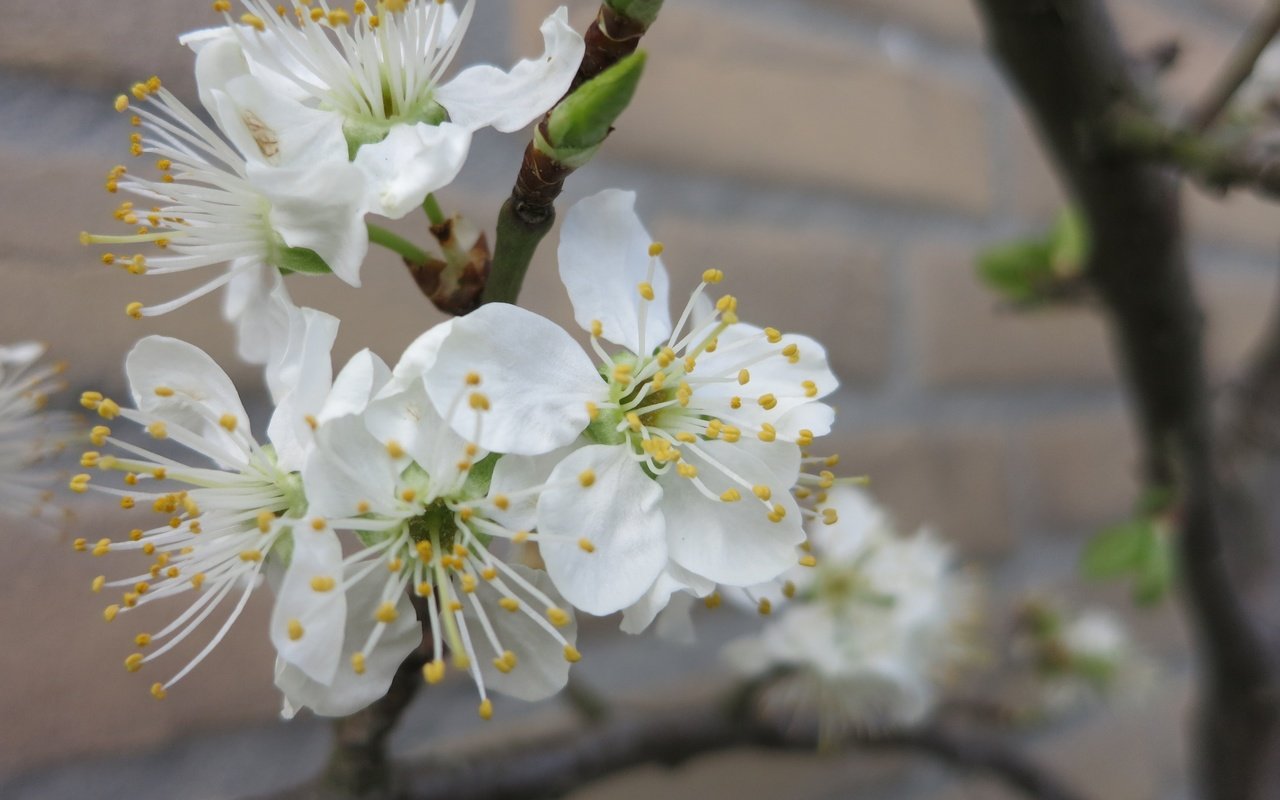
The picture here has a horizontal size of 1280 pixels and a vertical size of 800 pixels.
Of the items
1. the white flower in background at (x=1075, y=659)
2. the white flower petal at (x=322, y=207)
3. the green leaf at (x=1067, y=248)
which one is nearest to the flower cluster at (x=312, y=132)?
the white flower petal at (x=322, y=207)

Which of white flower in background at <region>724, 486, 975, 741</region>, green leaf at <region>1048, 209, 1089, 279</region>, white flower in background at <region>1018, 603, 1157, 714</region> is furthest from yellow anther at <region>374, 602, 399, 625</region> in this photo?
white flower in background at <region>1018, 603, 1157, 714</region>

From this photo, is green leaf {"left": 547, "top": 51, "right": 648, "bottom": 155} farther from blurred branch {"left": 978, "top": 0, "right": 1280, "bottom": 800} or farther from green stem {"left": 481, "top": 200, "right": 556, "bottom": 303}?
blurred branch {"left": 978, "top": 0, "right": 1280, "bottom": 800}

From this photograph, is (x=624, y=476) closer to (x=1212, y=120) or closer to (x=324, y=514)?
(x=324, y=514)

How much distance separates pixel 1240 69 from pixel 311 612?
0.39 m

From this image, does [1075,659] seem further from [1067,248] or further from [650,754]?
[650,754]

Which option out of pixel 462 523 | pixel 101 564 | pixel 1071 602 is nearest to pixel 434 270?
pixel 462 523

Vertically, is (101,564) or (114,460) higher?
(114,460)

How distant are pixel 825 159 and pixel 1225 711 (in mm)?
457

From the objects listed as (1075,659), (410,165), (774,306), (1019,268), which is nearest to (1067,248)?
(1019,268)

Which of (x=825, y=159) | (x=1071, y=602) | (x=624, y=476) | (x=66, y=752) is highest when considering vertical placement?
(x=825, y=159)

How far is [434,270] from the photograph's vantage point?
0.81 feet

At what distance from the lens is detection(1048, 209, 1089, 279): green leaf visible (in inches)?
21.5

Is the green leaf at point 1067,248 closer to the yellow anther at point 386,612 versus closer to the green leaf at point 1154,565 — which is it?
the green leaf at point 1154,565

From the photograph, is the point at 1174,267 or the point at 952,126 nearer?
the point at 1174,267
